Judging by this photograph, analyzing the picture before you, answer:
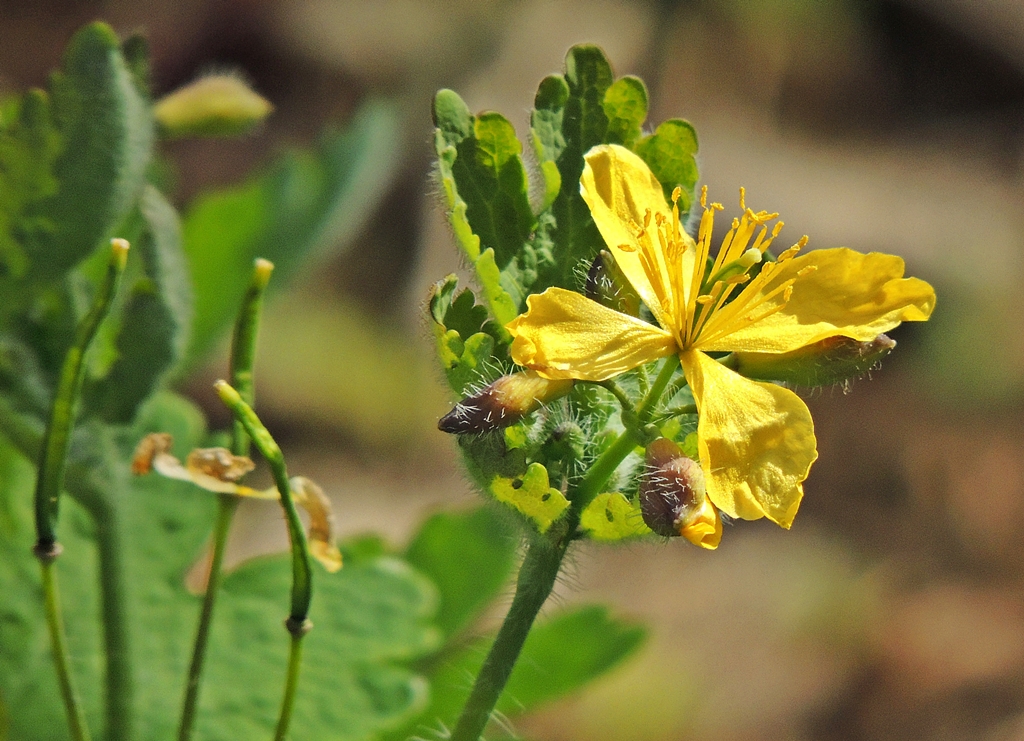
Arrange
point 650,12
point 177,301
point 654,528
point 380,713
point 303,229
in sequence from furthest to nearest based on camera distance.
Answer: point 650,12
point 303,229
point 380,713
point 177,301
point 654,528

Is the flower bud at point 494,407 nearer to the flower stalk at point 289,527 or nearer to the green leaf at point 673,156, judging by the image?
the flower stalk at point 289,527

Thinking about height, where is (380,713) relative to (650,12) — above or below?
below

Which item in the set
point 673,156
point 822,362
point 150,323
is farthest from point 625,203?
point 150,323

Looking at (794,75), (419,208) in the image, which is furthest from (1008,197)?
(419,208)

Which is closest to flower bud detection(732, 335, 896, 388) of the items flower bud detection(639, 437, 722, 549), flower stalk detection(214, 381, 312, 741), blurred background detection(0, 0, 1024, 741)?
flower bud detection(639, 437, 722, 549)

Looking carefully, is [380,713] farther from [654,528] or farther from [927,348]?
[927,348]

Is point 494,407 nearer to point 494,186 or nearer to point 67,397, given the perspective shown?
point 494,186

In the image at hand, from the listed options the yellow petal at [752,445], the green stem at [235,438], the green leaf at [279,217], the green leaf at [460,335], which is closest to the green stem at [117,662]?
the green stem at [235,438]
